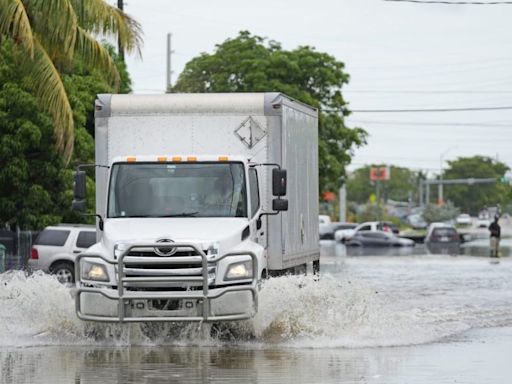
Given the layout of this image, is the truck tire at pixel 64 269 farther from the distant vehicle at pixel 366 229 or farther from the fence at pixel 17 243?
the distant vehicle at pixel 366 229

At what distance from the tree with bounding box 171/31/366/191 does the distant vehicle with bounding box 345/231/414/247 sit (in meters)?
11.3

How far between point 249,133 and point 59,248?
15.6 metres

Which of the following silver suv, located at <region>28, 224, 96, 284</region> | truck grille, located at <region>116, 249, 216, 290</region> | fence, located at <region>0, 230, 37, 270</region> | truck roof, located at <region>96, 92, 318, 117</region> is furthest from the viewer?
fence, located at <region>0, 230, 37, 270</region>

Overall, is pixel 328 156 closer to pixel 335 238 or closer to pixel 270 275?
pixel 335 238

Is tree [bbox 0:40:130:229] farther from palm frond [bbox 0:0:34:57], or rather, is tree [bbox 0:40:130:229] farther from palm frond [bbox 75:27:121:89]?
palm frond [bbox 0:0:34:57]

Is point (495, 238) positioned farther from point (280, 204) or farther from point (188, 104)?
point (280, 204)

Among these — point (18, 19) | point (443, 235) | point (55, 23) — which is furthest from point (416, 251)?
point (18, 19)

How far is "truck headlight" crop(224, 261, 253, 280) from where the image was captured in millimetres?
16266

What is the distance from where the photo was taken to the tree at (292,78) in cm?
5709

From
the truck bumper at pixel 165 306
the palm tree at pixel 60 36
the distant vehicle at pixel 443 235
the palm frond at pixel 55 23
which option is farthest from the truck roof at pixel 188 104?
the distant vehicle at pixel 443 235

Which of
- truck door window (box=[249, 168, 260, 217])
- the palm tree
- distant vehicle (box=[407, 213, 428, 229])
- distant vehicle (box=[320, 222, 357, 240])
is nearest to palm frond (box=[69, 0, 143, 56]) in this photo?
the palm tree

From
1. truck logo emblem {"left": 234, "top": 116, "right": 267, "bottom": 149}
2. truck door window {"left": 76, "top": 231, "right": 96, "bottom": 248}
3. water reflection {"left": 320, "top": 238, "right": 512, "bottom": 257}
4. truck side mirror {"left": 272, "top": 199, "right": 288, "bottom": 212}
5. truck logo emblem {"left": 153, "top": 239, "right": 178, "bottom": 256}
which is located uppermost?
truck logo emblem {"left": 234, "top": 116, "right": 267, "bottom": 149}

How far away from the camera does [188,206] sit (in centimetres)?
1730

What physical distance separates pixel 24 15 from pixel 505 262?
27670 mm
